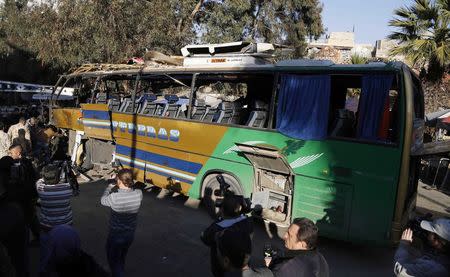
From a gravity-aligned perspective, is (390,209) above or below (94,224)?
above

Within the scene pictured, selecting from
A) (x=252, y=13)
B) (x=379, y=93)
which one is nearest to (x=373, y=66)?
(x=379, y=93)

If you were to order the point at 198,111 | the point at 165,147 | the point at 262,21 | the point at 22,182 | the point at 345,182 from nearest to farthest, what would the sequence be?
1. the point at 22,182
2. the point at 345,182
3. the point at 198,111
4. the point at 165,147
5. the point at 262,21

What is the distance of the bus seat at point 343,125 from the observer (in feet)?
20.6

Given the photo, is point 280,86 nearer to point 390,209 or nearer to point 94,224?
point 390,209

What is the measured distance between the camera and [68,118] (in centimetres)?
1154

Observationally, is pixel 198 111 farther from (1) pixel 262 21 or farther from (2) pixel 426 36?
(1) pixel 262 21

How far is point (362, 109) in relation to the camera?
5.92 metres

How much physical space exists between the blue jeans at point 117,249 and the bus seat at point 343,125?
354 cm

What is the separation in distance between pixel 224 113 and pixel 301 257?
511 centimetres

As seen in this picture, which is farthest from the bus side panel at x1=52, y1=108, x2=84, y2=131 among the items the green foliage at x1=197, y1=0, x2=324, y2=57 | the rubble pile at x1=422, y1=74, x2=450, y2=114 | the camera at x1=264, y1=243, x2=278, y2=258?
the rubble pile at x1=422, y1=74, x2=450, y2=114

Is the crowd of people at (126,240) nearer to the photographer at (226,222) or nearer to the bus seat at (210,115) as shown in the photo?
the photographer at (226,222)

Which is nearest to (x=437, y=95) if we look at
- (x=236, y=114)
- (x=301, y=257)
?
(x=236, y=114)

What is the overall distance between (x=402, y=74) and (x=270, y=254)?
376cm

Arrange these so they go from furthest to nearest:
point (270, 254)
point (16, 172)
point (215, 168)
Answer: point (215, 168) → point (16, 172) → point (270, 254)
